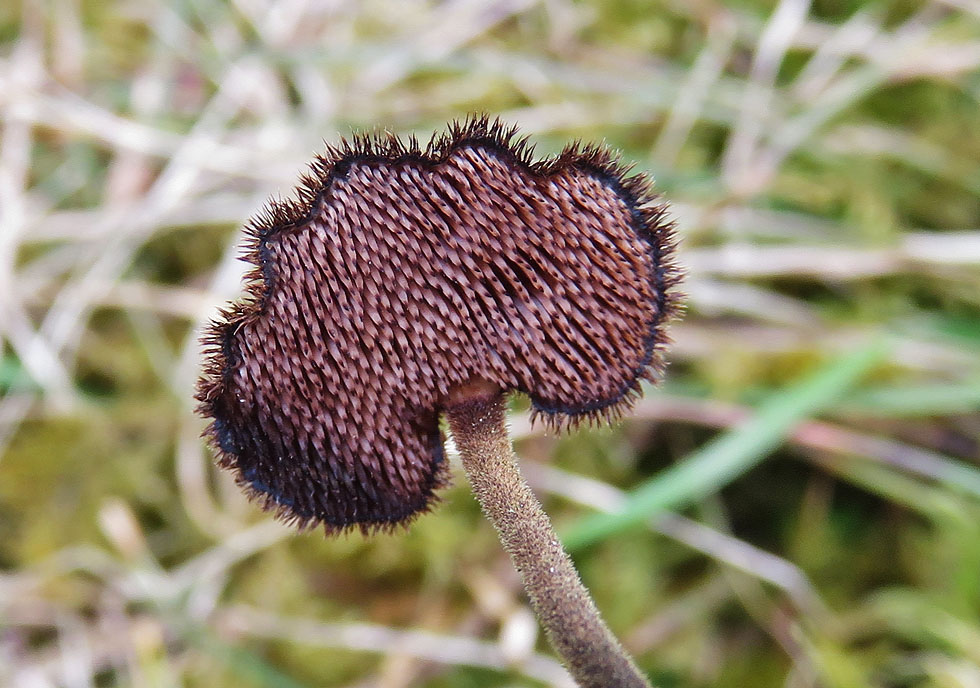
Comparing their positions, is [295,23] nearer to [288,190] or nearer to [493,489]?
[288,190]

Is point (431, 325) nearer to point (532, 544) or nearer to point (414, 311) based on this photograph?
point (414, 311)

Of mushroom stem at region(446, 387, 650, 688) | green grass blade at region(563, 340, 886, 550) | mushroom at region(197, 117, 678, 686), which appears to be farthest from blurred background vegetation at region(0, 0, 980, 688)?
mushroom at region(197, 117, 678, 686)

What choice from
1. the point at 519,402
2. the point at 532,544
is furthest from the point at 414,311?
the point at 519,402

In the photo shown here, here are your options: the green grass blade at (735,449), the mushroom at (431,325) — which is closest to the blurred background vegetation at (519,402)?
the green grass blade at (735,449)

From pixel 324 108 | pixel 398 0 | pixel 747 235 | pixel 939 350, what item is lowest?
pixel 939 350

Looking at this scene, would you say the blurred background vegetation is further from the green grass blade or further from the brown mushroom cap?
the brown mushroom cap

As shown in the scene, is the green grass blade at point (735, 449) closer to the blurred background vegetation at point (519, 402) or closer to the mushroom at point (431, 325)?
the blurred background vegetation at point (519, 402)

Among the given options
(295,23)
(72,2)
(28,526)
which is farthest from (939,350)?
(72,2)
